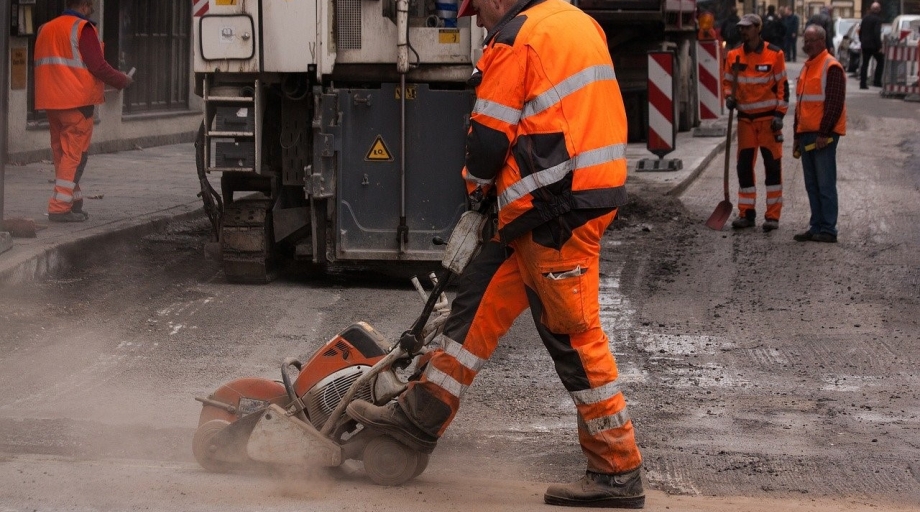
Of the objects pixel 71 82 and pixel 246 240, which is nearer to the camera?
pixel 246 240

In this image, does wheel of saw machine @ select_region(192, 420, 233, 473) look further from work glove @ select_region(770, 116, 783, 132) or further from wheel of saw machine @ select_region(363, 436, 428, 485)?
work glove @ select_region(770, 116, 783, 132)

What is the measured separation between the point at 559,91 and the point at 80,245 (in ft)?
18.3

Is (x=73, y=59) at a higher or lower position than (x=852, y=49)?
lower

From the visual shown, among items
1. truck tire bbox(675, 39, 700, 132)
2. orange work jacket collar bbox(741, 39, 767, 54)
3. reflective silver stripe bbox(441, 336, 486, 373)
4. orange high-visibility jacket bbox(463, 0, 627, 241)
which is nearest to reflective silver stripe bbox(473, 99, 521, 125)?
orange high-visibility jacket bbox(463, 0, 627, 241)

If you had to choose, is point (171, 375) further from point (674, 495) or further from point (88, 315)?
point (674, 495)

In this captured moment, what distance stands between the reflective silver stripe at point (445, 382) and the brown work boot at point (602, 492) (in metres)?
0.45

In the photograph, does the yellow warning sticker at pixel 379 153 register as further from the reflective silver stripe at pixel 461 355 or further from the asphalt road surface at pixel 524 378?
the reflective silver stripe at pixel 461 355

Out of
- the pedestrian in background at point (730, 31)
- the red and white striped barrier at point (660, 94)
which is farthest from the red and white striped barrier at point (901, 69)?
the red and white striped barrier at point (660, 94)

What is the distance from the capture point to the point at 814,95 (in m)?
10.5

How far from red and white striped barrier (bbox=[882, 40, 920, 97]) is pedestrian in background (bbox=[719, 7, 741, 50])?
3.81 meters

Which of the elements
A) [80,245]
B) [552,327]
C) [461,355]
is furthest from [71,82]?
[552,327]

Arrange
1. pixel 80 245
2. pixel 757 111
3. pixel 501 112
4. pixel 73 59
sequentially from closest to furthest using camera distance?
pixel 501 112, pixel 80 245, pixel 73 59, pixel 757 111

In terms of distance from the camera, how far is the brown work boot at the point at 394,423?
4449 mm

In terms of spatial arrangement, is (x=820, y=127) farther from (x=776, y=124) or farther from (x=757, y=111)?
(x=757, y=111)
